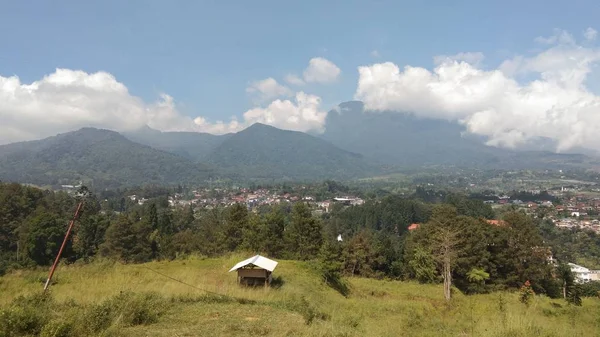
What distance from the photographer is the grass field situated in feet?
22.0

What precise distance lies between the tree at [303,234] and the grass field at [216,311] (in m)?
12.8

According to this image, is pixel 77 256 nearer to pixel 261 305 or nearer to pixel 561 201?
pixel 261 305

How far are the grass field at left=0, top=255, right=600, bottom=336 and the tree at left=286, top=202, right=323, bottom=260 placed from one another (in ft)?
42.0

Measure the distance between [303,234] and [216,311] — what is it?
22256 mm

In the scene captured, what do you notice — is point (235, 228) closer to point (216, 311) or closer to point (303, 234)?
point (303, 234)

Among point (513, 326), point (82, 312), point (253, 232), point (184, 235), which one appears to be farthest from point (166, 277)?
point (184, 235)

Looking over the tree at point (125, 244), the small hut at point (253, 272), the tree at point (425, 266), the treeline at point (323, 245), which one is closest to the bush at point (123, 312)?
the small hut at point (253, 272)

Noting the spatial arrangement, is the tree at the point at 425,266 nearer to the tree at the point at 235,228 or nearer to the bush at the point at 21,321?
the tree at the point at 235,228

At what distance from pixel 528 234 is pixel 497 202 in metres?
103

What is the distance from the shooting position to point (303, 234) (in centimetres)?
3089

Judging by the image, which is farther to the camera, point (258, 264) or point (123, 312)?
point (258, 264)

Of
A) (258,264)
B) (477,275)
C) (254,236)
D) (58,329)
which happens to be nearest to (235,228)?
(254,236)

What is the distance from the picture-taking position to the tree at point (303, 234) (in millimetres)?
30109

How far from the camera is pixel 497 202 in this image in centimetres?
11769
